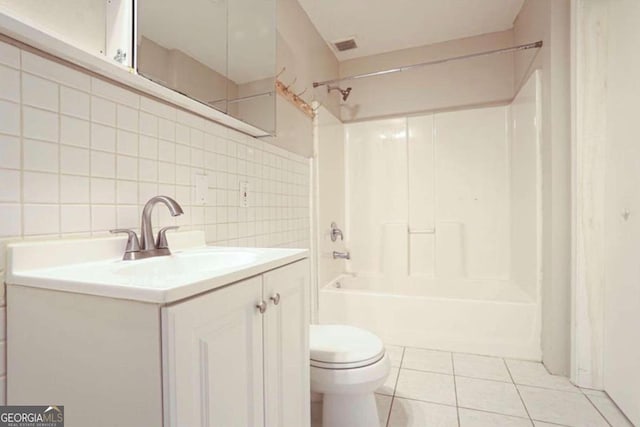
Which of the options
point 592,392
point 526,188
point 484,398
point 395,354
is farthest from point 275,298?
point 526,188

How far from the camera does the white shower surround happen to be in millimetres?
2068

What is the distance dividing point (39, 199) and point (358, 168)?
2572mm

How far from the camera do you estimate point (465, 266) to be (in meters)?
2.76

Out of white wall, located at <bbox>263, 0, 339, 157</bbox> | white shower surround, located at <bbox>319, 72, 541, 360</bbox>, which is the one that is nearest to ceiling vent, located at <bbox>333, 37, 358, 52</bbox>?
white wall, located at <bbox>263, 0, 339, 157</bbox>

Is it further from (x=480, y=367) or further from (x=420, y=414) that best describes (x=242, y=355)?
(x=480, y=367)

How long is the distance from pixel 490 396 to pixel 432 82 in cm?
242

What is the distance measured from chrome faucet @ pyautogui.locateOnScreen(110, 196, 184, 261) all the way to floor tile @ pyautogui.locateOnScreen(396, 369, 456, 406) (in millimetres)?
1381

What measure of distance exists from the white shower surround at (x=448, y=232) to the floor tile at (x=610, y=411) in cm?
41

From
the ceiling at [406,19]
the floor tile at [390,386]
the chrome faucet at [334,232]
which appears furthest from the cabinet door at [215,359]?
the ceiling at [406,19]

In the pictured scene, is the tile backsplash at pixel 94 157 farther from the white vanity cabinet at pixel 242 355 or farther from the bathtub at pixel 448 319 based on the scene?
the bathtub at pixel 448 319

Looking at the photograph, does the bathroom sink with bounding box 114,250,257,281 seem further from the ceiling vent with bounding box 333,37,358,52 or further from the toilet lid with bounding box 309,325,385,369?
the ceiling vent with bounding box 333,37,358,52

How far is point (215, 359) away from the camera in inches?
25.1

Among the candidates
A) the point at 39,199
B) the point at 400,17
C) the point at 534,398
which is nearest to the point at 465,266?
the point at 534,398

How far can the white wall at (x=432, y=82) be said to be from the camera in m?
2.63
